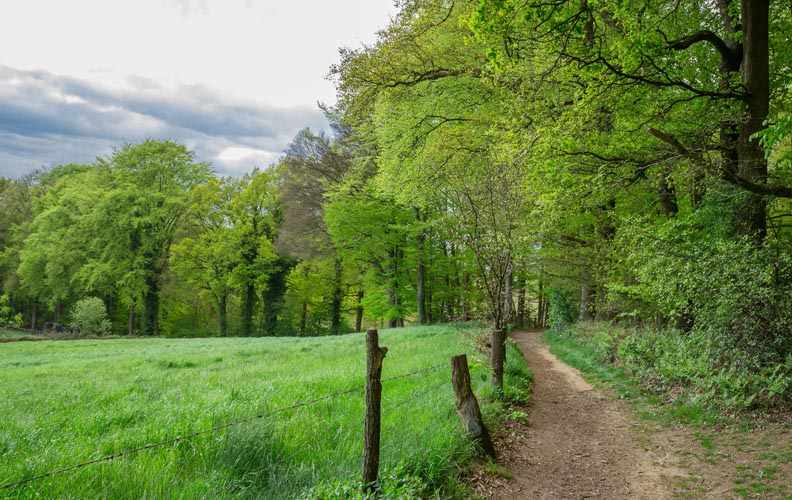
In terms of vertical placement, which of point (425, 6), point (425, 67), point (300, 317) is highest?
point (425, 6)

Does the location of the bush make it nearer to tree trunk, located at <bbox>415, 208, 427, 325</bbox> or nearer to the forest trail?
tree trunk, located at <bbox>415, 208, 427, 325</bbox>

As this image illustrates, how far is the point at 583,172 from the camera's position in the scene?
39.1ft

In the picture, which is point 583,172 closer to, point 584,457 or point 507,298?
point 584,457

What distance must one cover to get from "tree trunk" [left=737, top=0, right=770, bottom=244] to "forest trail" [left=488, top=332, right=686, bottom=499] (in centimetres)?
505

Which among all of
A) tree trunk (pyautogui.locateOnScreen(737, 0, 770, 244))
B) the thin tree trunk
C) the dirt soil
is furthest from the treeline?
the dirt soil

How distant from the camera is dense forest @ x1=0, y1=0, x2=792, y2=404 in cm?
872

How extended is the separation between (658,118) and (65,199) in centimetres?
4412

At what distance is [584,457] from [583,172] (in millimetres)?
7420

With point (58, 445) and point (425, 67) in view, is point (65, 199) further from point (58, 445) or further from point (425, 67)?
point (58, 445)

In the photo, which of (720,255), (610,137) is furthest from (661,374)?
(610,137)

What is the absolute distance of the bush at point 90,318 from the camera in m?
32.7

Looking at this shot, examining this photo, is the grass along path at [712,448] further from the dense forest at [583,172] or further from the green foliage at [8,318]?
the green foliage at [8,318]

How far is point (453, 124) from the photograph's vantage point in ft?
55.3

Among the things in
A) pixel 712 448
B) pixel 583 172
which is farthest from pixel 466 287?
pixel 712 448
